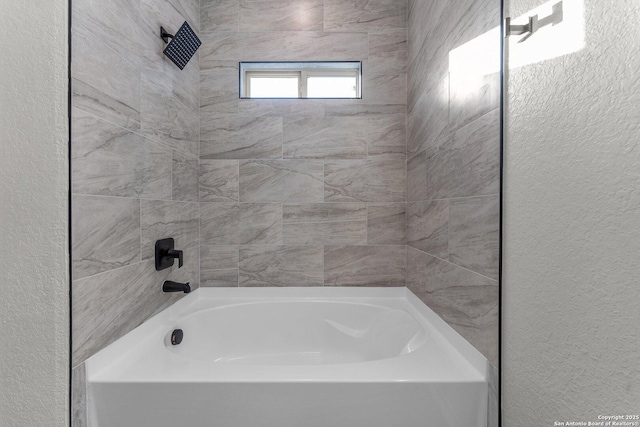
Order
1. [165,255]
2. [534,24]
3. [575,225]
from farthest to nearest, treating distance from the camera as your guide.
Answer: [165,255], [534,24], [575,225]

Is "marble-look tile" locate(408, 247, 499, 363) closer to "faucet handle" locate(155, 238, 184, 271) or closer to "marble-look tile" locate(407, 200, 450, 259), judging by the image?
"marble-look tile" locate(407, 200, 450, 259)

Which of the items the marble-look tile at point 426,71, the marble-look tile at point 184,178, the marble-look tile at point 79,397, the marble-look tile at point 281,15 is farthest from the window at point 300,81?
the marble-look tile at point 79,397

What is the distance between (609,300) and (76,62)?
1398 mm

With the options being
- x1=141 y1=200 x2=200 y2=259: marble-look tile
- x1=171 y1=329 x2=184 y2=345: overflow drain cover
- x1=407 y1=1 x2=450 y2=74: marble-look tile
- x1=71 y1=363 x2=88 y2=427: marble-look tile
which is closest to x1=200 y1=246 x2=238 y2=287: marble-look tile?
x1=141 y1=200 x2=200 y2=259: marble-look tile

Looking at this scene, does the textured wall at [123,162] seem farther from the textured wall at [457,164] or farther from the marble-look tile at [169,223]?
the textured wall at [457,164]

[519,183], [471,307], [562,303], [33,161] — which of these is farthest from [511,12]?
[33,161]

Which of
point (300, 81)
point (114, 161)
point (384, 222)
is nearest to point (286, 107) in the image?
point (300, 81)

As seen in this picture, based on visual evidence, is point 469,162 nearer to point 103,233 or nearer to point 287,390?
point 287,390

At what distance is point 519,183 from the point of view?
75cm

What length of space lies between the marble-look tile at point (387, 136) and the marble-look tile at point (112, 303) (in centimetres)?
133

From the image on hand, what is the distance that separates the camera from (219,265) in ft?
6.15

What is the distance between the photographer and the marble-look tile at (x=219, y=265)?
73.7 inches

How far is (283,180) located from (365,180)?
50cm

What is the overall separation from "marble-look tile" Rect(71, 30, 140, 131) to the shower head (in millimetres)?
308
